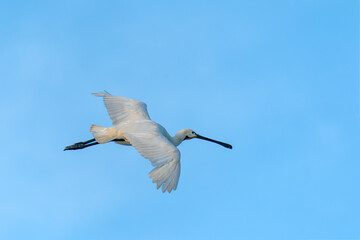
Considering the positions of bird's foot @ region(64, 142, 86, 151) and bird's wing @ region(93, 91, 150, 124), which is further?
bird's foot @ region(64, 142, 86, 151)

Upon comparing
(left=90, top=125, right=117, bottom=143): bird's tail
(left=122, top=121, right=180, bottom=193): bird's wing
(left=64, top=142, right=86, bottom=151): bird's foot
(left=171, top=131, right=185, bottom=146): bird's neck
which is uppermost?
(left=171, top=131, right=185, bottom=146): bird's neck

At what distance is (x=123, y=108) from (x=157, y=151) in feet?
12.5

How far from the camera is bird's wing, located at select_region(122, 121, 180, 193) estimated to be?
1619cm

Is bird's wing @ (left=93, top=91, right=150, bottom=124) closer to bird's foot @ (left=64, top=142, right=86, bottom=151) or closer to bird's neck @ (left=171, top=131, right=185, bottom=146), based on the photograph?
bird's neck @ (left=171, top=131, right=185, bottom=146)

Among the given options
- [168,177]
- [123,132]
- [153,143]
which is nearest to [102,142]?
[123,132]

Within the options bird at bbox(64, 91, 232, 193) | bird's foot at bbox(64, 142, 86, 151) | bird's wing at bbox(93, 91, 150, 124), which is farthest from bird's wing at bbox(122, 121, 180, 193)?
bird's foot at bbox(64, 142, 86, 151)

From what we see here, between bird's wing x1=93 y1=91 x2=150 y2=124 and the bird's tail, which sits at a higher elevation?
bird's wing x1=93 y1=91 x2=150 y2=124

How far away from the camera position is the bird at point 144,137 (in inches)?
647

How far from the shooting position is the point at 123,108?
20625 millimetres

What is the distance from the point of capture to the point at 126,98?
21203 millimetres

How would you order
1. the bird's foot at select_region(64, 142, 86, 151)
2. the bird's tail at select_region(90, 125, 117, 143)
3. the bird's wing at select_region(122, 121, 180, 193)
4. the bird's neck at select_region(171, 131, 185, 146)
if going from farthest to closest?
1. the bird's foot at select_region(64, 142, 86, 151)
2. the bird's neck at select_region(171, 131, 185, 146)
3. the bird's tail at select_region(90, 125, 117, 143)
4. the bird's wing at select_region(122, 121, 180, 193)

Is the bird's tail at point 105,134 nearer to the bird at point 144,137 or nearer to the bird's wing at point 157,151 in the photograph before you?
the bird at point 144,137

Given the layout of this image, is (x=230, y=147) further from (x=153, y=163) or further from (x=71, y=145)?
(x=153, y=163)

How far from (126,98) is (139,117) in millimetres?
1340
